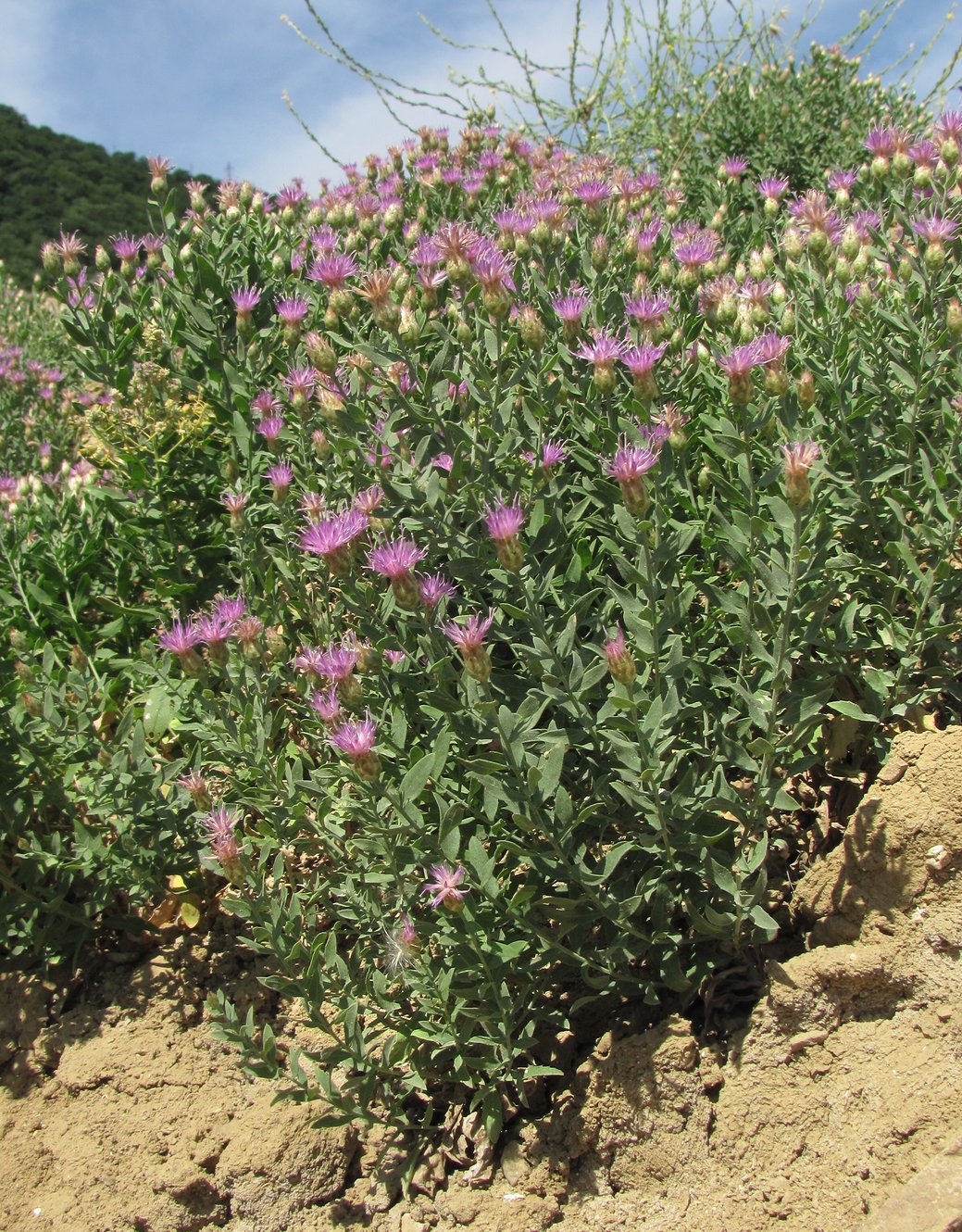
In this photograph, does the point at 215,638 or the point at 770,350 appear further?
the point at 215,638

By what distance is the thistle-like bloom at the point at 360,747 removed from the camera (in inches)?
87.3

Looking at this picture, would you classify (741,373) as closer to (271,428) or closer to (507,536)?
(507,536)

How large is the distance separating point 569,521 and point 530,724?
0.63 m

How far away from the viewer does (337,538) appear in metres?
2.54

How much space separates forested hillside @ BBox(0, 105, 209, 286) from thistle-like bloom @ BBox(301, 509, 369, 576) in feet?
81.6

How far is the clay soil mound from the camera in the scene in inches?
83.2

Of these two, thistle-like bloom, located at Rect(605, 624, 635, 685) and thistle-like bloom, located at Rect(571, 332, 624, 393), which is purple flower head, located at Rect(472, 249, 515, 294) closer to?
thistle-like bloom, located at Rect(571, 332, 624, 393)

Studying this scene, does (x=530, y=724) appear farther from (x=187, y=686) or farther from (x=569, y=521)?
(x=187, y=686)

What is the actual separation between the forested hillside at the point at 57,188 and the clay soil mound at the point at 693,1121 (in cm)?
2498

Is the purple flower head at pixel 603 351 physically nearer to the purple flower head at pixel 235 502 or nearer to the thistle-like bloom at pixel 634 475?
the thistle-like bloom at pixel 634 475

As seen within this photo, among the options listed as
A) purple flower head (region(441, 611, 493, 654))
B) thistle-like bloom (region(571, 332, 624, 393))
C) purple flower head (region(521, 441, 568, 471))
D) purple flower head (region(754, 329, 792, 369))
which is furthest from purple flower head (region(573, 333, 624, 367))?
purple flower head (region(441, 611, 493, 654))

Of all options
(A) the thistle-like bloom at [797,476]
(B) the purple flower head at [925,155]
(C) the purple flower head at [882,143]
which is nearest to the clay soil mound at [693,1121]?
(A) the thistle-like bloom at [797,476]

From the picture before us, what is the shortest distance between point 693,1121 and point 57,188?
34.7 m

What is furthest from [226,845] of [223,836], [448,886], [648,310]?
[648,310]
